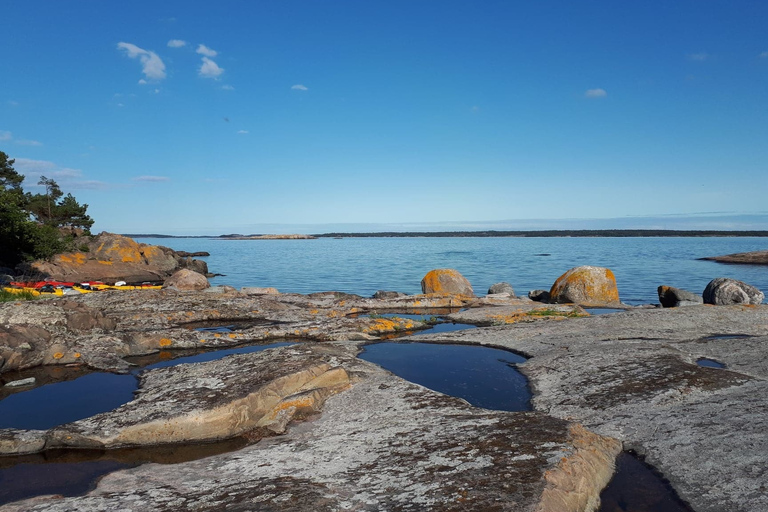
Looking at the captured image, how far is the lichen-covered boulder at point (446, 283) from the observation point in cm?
3152

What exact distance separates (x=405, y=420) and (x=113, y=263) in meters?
48.1

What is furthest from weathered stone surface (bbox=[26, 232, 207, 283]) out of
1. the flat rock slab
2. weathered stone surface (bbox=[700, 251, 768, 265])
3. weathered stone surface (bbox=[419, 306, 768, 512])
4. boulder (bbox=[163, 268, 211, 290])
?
weathered stone surface (bbox=[700, 251, 768, 265])

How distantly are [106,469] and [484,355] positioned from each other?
9.82 metres

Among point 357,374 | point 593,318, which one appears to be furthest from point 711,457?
point 593,318

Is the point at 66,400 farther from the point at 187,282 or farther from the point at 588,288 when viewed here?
the point at 588,288

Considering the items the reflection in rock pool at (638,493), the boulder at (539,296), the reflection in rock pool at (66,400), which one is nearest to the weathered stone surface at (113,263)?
the boulder at (539,296)

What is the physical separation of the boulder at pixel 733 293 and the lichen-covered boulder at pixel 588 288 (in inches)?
194

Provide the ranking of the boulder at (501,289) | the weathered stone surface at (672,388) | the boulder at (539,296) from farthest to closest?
1. the boulder at (501,289)
2. the boulder at (539,296)
3. the weathered stone surface at (672,388)

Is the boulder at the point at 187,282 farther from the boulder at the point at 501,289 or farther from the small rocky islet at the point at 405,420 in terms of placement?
the boulder at the point at 501,289

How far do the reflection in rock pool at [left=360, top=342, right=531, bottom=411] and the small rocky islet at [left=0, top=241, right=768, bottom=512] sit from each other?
1.62ft

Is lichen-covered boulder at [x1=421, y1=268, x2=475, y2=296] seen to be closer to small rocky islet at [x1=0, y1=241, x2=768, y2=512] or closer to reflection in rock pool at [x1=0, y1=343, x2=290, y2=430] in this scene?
small rocky islet at [x1=0, y1=241, x2=768, y2=512]

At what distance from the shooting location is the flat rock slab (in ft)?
17.1

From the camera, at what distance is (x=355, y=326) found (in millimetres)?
17953

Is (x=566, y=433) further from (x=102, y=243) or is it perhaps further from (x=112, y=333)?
(x=102, y=243)
